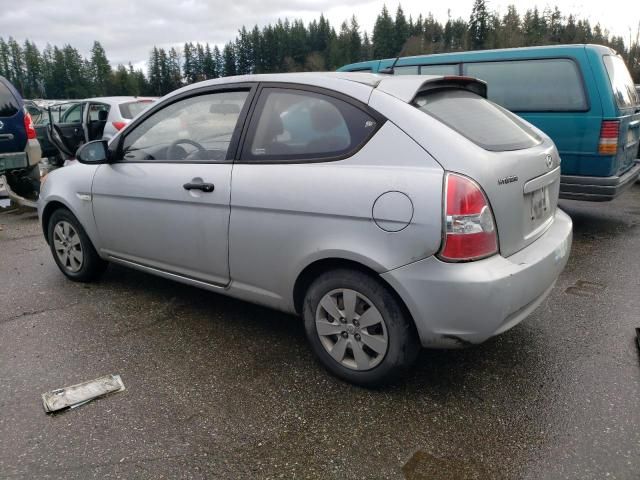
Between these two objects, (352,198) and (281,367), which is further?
(281,367)

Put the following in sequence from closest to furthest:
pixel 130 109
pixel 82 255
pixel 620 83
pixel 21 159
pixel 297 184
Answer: pixel 297 184 → pixel 82 255 → pixel 620 83 → pixel 21 159 → pixel 130 109

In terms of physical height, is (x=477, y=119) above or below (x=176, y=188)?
above

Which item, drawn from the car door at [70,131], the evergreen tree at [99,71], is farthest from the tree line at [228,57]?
the car door at [70,131]

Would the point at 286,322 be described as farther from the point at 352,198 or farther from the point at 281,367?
the point at 352,198

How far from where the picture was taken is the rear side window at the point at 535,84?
17.6 ft

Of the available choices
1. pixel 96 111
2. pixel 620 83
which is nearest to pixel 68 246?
pixel 620 83

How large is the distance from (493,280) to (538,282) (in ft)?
1.40

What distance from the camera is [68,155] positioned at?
1048cm

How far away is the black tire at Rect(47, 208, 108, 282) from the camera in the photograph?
418cm

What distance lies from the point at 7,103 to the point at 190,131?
225 inches

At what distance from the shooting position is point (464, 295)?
7.50 feet

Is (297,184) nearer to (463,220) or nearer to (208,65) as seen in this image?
(463,220)

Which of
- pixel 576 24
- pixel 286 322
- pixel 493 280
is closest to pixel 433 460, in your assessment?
pixel 493 280

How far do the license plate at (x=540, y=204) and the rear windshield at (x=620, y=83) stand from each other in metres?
3.15
